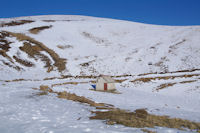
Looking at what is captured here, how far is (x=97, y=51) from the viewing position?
6656 centimetres

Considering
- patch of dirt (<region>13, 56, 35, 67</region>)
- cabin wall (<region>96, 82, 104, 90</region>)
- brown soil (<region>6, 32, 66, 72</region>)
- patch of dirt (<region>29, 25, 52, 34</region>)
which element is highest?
patch of dirt (<region>29, 25, 52, 34</region>)

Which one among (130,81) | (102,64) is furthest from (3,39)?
(130,81)

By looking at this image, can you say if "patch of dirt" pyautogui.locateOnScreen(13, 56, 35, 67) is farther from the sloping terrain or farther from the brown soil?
the brown soil

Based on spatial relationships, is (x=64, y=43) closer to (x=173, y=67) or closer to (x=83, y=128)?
(x=173, y=67)

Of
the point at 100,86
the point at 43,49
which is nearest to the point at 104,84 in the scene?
the point at 100,86

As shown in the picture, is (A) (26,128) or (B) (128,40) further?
(B) (128,40)

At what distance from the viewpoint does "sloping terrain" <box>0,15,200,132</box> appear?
10.5 meters

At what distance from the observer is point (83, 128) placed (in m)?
7.21

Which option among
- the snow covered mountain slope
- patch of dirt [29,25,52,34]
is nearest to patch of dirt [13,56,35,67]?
the snow covered mountain slope

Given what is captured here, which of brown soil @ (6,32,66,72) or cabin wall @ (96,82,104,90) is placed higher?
brown soil @ (6,32,66,72)

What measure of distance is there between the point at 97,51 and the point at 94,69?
1648 cm

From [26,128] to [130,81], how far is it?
30.2m

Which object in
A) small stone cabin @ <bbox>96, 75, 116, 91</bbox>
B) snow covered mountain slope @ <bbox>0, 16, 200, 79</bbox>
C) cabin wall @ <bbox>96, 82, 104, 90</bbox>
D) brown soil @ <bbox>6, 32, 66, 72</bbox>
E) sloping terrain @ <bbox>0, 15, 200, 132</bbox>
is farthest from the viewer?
brown soil @ <bbox>6, 32, 66, 72</bbox>

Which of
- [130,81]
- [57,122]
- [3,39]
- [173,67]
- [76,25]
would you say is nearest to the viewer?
[57,122]
